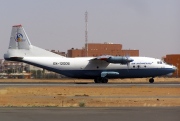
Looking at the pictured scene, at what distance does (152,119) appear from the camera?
1596cm

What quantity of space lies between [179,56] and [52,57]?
58687 millimetres

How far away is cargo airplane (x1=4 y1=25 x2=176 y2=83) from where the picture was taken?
63531 mm

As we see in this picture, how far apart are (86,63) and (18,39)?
12.5 meters

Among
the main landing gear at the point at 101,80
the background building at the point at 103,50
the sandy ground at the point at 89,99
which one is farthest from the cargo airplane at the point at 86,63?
the background building at the point at 103,50

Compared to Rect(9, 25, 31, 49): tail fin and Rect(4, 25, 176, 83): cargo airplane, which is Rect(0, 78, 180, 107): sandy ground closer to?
Rect(4, 25, 176, 83): cargo airplane

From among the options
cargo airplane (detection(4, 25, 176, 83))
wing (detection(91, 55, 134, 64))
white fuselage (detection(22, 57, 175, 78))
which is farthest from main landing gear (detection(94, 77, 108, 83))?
wing (detection(91, 55, 134, 64))

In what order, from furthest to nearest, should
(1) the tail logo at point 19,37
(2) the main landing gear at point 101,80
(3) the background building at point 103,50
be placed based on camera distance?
(3) the background building at point 103,50
(1) the tail logo at point 19,37
(2) the main landing gear at point 101,80

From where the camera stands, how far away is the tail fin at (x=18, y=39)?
65312mm

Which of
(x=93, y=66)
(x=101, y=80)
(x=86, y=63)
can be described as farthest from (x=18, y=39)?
(x=101, y=80)

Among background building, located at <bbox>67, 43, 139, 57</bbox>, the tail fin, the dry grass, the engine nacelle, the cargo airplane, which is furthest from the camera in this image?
background building, located at <bbox>67, 43, 139, 57</bbox>

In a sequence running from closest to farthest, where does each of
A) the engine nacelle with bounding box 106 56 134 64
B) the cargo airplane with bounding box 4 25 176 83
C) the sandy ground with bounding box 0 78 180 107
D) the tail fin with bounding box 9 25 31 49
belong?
the sandy ground with bounding box 0 78 180 107, the engine nacelle with bounding box 106 56 134 64, the cargo airplane with bounding box 4 25 176 83, the tail fin with bounding box 9 25 31 49

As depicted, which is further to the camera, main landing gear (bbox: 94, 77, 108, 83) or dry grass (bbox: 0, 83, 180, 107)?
main landing gear (bbox: 94, 77, 108, 83)

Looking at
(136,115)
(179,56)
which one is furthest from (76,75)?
(179,56)

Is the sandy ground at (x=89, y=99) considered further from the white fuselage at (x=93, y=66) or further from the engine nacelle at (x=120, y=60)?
the white fuselage at (x=93, y=66)
